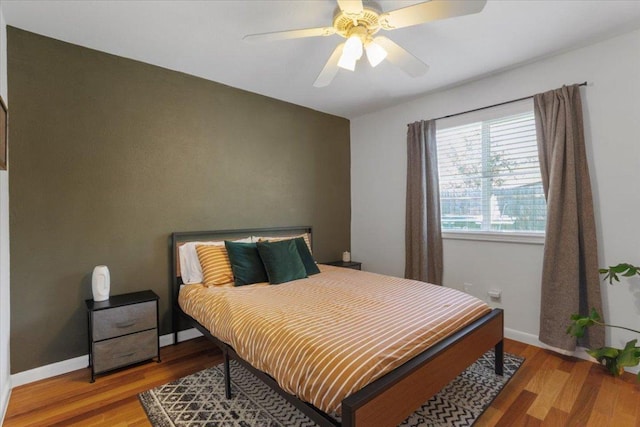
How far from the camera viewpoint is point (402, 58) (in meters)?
2.05

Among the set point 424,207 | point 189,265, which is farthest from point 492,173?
point 189,265

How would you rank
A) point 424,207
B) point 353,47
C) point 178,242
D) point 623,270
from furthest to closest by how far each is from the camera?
point 424,207
point 178,242
point 623,270
point 353,47

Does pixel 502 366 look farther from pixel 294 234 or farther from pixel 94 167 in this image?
pixel 94 167

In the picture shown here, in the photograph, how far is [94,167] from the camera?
2479 mm

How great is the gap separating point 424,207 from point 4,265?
3.61 m

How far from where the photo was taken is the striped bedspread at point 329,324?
1376 mm

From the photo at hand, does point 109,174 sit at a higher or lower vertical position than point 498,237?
higher

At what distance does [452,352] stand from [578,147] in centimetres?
206

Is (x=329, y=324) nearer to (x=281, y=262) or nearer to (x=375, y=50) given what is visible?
(x=281, y=262)

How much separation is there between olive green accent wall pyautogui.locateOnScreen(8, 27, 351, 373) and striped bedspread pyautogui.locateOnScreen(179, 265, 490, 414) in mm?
739

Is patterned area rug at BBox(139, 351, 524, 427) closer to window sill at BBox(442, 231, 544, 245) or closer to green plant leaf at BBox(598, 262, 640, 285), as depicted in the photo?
green plant leaf at BBox(598, 262, 640, 285)

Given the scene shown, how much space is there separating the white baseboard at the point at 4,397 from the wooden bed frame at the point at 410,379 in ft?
3.77

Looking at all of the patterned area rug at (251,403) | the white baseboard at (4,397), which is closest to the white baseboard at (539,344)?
the patterned area rug at (251,403)

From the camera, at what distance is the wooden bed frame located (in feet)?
4.12
